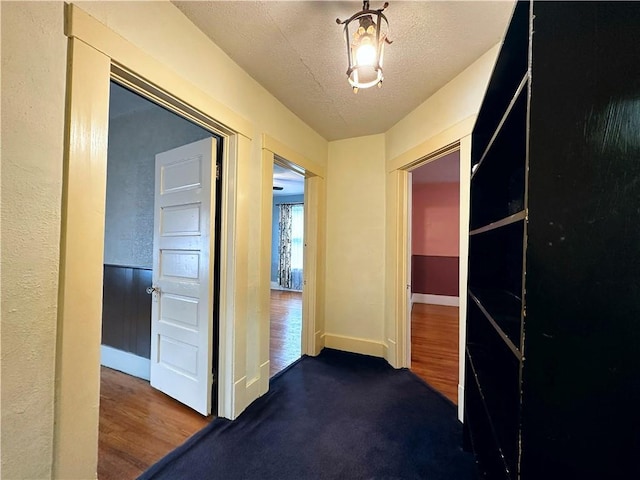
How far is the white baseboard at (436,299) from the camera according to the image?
5671 mm

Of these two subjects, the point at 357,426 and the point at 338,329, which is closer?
the point at 357,426

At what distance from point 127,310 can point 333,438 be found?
2210mm

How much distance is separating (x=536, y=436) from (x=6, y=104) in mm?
1744

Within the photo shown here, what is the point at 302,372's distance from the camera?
2660 millimetres

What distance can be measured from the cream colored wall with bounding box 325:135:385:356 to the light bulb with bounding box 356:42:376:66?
182 cm

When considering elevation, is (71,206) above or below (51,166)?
below

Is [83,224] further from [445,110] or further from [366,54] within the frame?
[445,110]

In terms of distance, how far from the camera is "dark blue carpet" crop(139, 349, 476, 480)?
4.90ft

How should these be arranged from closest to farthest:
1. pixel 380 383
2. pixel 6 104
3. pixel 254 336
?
pixel 6 104
pixel 254 336
pixel 380 383

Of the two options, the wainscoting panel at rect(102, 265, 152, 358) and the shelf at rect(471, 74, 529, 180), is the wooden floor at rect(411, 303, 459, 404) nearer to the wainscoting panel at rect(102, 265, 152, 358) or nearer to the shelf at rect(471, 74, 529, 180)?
the shelf at rect(471, 74, 529, 180)

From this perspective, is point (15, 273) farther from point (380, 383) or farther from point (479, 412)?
point (380, 383)

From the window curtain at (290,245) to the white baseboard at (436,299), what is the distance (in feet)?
9.98

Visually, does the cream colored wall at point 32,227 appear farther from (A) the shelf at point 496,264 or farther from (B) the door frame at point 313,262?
(B) the door frame at point 313,262

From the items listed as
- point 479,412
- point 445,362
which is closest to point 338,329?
point 445,362
